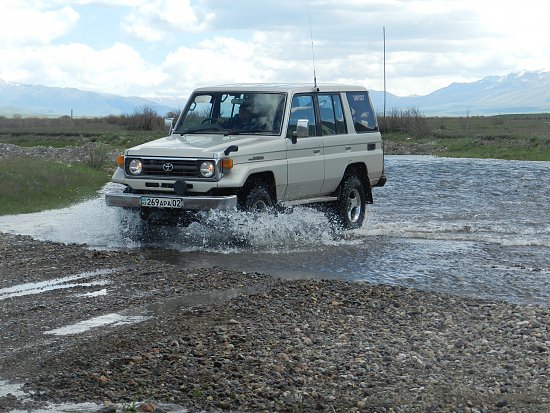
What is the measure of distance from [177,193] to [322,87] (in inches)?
122

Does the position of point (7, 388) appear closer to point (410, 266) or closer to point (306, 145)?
point (410, 266)

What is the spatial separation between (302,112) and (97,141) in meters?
36.2

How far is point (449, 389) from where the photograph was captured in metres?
6.49

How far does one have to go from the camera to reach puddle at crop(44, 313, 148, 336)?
8078 millimetres

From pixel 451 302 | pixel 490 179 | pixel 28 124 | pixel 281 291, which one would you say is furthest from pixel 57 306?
pixel 28 124

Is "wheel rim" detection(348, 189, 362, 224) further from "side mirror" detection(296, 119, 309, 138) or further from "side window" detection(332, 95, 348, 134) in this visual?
"side mirror" detection(296, 119, 309, 138)

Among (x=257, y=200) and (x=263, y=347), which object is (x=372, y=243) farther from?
(x=263, y=347)

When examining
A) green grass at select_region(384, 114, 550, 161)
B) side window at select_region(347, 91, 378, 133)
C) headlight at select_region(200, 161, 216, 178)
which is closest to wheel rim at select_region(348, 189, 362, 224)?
side window at select_region(347, 91, 378, 133)

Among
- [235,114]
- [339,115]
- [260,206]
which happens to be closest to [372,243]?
[260,206]

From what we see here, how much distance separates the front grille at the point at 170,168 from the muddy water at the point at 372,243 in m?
0.65

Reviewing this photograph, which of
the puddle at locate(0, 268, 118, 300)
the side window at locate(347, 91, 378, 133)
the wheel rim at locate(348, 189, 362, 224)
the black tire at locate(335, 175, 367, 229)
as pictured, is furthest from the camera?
the wheel rim at locate(348, 189, 362, 224)

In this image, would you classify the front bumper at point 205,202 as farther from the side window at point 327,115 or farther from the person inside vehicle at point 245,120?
the side window at point 327,115

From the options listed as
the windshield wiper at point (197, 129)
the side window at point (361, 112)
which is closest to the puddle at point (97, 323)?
the windshield wiper at point (197, 129)

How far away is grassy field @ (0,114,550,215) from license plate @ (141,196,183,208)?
5721 millimetres
